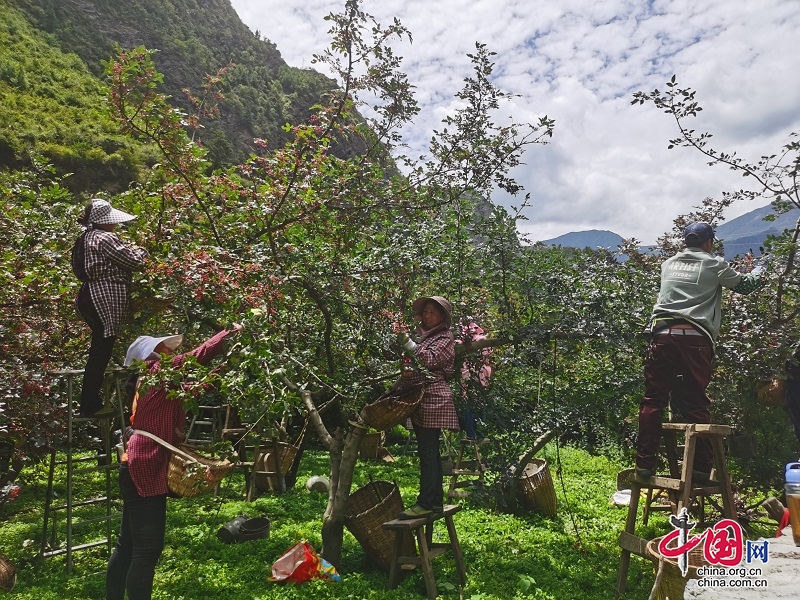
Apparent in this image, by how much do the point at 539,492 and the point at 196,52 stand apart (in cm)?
6953

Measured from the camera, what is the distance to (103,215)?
4.46 meters

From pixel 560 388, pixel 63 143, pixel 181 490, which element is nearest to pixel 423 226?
pixel 560 388

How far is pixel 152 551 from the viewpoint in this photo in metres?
3.35

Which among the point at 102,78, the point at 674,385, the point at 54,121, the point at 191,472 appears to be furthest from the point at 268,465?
the point at 102,78

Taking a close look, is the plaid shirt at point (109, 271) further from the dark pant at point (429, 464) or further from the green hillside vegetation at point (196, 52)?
the green hillside vegetation at point (196, 52)

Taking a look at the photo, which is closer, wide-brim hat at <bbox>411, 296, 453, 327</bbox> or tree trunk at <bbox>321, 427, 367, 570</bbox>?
wide-brim hat at <bbox>411, 296, 453, 327</bbox>

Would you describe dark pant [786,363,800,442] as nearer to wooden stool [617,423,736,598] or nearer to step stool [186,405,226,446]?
wooden stool [617,423,736,598]

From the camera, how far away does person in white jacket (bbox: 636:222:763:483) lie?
425 centimetres

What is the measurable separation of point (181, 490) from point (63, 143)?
3561 centimetres

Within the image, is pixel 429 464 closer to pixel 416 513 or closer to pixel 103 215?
pixel 416 513

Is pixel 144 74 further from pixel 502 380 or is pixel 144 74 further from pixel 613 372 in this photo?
pixel 613 372

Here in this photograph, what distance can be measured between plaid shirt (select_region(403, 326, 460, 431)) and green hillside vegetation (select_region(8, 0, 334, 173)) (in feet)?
127

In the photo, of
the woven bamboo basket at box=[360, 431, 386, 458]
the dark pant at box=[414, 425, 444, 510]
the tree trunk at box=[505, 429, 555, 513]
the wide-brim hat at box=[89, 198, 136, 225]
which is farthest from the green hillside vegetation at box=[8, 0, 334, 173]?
the dark pant at box=[414, 425, 444, 510]

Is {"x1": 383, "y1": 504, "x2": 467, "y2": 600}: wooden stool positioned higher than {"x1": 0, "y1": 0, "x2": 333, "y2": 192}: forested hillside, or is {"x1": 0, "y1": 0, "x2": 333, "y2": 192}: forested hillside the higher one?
{"x1": 0, "y1": 0, "x2": 333, "y2": 192}: forested hillside
